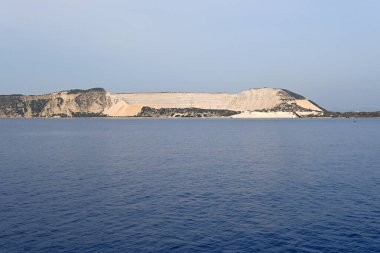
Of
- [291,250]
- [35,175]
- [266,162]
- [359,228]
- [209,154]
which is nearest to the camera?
[291,250]

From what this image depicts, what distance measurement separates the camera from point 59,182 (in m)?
54.8

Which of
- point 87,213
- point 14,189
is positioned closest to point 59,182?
point 14,189

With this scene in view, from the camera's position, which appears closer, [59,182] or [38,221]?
[38,221]

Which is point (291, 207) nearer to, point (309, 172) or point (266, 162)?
point (309, 172)

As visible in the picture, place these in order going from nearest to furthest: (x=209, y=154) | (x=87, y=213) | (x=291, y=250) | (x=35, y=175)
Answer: (x=291, y=250) → (x=87, y=213) → (x=35, y=175) → (x=209, y=154)

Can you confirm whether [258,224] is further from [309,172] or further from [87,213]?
[309,172]

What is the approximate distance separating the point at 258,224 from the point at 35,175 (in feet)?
127

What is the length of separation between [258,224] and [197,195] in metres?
12.2

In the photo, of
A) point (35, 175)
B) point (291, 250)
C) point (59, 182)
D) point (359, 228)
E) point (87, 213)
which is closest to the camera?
point (291, 250)

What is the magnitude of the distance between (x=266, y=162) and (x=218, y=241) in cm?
4488

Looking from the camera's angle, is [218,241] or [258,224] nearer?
[218,241]

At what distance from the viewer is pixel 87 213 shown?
39.5 m

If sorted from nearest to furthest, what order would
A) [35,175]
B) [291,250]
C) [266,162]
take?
[291,250]
[35,175]
[266,162]

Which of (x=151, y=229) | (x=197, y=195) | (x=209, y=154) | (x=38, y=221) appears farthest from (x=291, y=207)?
(x=209, y=154)
